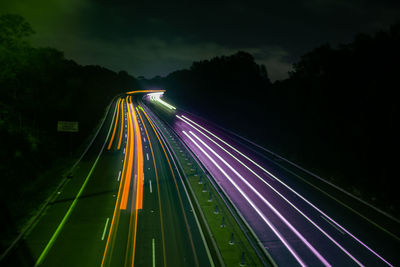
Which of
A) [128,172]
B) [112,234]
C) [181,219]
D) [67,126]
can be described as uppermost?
[67,126]

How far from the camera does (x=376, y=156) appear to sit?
2834 centimetres

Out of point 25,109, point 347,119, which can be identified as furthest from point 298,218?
point 25,109

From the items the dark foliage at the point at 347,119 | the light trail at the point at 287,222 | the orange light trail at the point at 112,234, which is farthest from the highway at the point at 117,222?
the dark foliage at the point at 347,119

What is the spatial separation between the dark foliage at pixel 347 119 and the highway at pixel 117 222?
49.3 ft

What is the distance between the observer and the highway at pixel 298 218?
1395 centimetres

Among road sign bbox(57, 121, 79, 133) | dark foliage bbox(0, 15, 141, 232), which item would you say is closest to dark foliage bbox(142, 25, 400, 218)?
road sign bbox(57, 121, 79, 133)

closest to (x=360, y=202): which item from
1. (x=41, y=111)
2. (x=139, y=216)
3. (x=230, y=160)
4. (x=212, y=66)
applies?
(x=230, y=160)

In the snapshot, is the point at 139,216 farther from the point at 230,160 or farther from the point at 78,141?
the point at 78,141

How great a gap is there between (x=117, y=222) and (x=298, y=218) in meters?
11.4

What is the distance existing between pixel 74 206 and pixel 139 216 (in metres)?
5.09

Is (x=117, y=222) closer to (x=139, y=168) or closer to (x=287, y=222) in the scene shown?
(x=287, y=222)

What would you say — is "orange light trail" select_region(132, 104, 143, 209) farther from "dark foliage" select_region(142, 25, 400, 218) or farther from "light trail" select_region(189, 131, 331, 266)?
"dark foliage" select_region(142, 25, 400, 218)

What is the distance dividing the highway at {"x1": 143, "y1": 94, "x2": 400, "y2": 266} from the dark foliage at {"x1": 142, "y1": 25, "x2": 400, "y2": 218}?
12.1 ft

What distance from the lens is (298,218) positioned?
1772 cm
